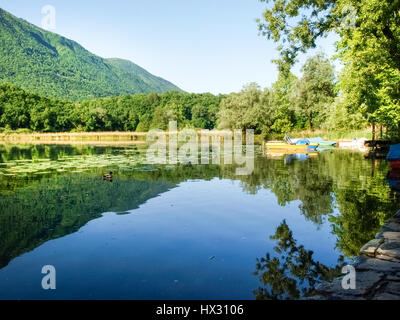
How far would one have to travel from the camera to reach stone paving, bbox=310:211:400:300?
3.65 metres

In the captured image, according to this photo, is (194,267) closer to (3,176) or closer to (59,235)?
(59,235)

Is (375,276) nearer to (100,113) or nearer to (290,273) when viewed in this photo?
(290,273)

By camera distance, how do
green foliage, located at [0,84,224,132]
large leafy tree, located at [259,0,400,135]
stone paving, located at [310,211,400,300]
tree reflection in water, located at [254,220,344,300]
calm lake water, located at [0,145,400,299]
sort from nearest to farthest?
stone paving, located at [310,211,400,300]
tree reflection in water, located at [254,220,344,300]
calm lake water, located at [0,145,400,299]
large leafy tree, located at [259,0,400,135]
green foliage, located at [0,84,224,132]

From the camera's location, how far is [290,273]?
4.72 metres

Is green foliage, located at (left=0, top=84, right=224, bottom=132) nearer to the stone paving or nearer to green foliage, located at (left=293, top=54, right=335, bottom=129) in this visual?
green foliage, located at (left=293, top=54, right=335, bottom=129)

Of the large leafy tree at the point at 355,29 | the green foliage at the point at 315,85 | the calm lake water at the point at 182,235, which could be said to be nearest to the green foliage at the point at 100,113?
the green foliage at the point at 315,85

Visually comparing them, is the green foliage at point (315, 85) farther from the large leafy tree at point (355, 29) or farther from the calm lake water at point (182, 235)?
the calm lake water at point (182, 235)

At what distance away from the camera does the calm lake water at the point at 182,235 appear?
4434 millimetres

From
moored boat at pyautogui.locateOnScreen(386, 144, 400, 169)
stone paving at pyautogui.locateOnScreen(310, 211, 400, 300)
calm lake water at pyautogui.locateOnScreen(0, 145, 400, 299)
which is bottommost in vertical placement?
calm lake water at pyautogui.locateOnScreen(0, 145, 400, 299)

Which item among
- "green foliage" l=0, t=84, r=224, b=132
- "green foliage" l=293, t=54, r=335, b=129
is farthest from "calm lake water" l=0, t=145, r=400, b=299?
"green foliage" l=0, t=84, r=224, b=132

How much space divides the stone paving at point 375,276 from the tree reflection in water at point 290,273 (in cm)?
27

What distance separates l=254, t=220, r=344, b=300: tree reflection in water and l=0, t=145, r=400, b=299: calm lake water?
2cm

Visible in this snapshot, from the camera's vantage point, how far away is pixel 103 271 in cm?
493
